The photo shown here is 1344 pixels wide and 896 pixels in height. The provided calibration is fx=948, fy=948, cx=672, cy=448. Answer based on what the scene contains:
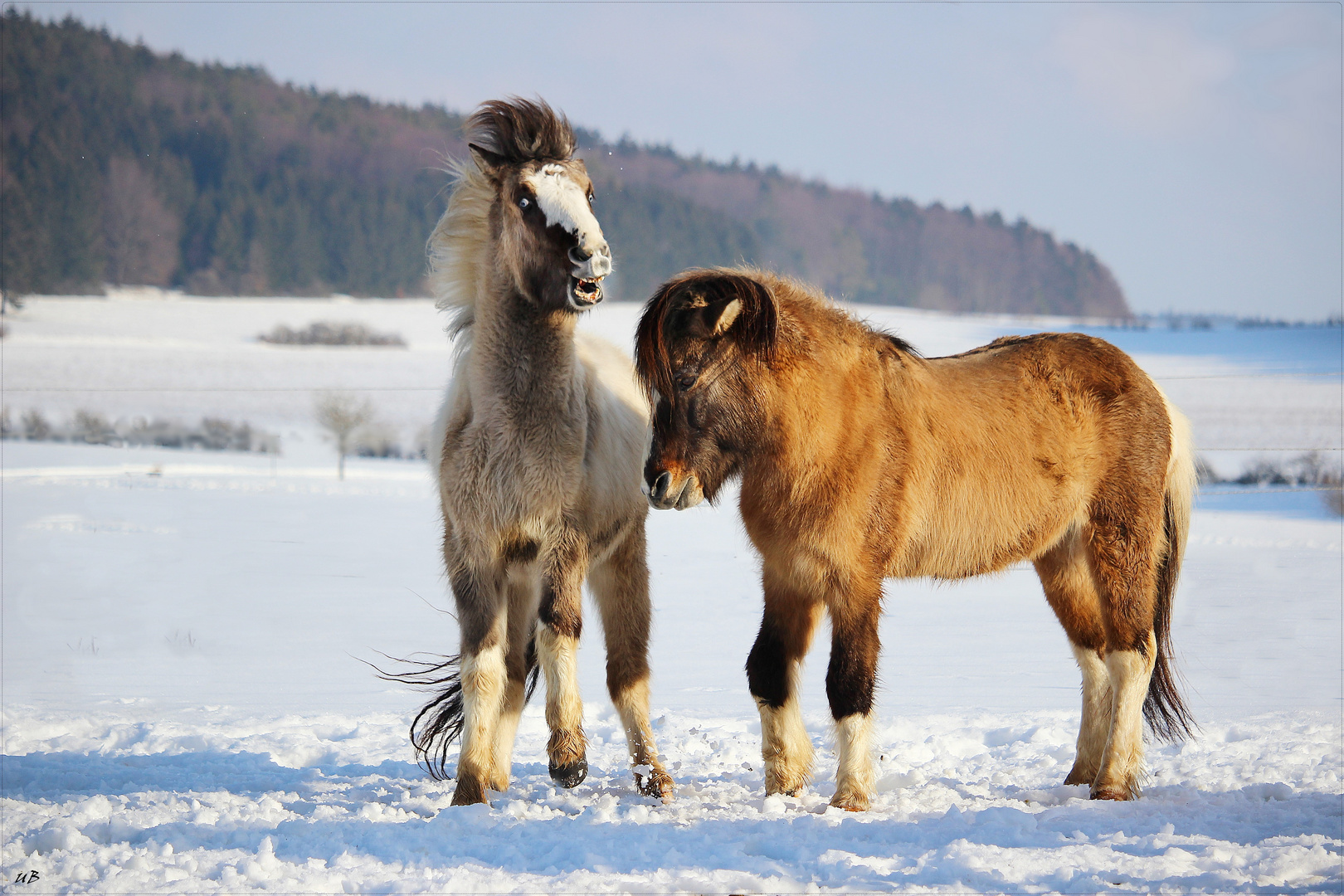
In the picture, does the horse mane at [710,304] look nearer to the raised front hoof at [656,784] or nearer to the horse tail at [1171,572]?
the raised front hoof at [656,784]

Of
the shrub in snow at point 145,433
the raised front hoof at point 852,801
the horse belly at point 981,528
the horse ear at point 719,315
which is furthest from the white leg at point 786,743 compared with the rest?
the shrub in snow at point 145,433

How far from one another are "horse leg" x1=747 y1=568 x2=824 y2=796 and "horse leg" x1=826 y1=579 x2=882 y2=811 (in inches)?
10.1

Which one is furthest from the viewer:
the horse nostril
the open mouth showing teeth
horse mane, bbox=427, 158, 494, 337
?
horse mane, bbox=427, 158, 494, 337

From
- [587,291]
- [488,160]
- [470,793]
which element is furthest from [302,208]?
[470,793]

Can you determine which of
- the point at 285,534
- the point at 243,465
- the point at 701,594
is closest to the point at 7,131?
the point at 243,465

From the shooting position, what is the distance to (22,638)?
847 cm

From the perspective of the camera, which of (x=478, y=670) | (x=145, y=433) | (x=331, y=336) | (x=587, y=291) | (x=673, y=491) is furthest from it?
(x=331, y=336)

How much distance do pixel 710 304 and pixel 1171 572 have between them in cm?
277

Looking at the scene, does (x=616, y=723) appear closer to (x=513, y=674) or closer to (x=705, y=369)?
(x=513, y=674)

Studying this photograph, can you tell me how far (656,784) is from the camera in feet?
Answer: 14.4

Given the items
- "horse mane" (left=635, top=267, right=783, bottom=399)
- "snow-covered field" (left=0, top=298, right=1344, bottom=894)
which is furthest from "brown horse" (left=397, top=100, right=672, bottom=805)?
"snow-covered field" (left=0, top=298, right=1344, bottom=894)

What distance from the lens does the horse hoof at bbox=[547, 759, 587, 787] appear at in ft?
13.0

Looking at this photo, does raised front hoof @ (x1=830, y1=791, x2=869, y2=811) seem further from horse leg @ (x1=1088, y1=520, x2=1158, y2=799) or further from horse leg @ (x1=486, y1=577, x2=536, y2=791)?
horse leg @ (x1=486, y1=577, x2=536, y2=791)

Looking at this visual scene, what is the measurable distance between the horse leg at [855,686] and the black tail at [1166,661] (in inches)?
65.7
